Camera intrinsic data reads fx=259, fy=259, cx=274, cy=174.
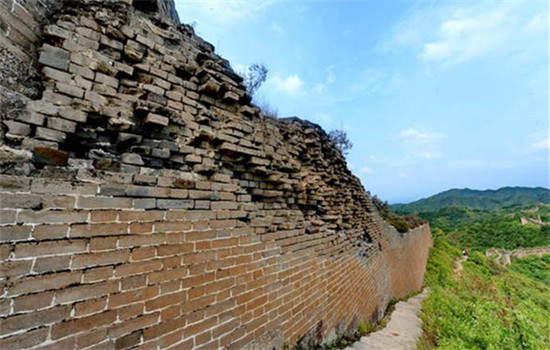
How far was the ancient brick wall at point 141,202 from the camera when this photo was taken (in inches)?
61.1

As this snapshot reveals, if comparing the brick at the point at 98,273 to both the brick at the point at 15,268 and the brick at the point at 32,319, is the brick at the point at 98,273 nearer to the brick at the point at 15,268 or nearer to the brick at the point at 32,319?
the brick at the point at 32,319

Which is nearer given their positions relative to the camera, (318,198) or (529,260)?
(318,198)

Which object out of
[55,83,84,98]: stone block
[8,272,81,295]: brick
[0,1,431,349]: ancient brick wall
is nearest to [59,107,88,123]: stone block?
[0,1,431,349]: ancient brick wall

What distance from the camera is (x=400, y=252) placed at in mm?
10039

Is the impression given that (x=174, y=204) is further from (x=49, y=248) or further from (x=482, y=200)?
(x=482, y=200)

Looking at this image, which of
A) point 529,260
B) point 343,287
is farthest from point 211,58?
point 529,260

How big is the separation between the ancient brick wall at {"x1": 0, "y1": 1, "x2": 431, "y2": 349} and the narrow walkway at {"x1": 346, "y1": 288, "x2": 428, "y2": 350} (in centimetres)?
115

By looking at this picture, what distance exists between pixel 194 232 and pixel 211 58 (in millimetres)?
1882

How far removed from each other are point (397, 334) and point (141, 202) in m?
5.27

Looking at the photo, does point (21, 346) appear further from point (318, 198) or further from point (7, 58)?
point (318, 198)

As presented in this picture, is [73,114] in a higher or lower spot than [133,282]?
higher

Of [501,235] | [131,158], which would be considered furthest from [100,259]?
[501,235]

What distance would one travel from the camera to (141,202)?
2.04 m

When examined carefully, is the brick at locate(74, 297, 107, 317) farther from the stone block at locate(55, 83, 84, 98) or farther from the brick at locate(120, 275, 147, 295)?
the stone block at locate(55, 83, 84, 98)
